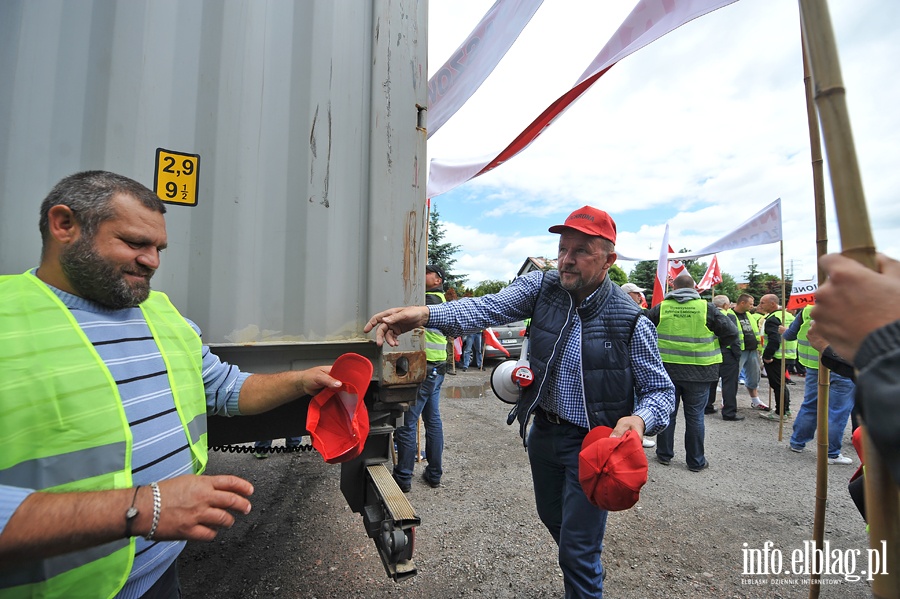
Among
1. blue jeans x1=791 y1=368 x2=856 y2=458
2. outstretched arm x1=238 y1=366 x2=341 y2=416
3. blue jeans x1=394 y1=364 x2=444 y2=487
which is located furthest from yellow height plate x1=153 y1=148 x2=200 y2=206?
blue jeans x1=791 y1=368 x2=856 y2=458

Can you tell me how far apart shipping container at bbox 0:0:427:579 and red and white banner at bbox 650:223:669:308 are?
265 inches

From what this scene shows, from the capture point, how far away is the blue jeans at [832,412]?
14.6ft

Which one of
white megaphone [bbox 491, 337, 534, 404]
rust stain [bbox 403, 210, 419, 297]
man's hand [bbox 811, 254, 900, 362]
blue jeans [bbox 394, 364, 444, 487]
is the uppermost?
rust stain [bbox 403, 210, 419, 297]

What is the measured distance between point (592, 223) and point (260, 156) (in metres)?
1.53

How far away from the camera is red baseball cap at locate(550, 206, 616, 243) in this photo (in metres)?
2.12

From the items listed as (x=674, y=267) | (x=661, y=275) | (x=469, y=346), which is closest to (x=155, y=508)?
(x=661, y=275)

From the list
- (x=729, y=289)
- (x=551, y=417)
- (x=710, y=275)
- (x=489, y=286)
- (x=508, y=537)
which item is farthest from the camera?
(x=729, y=289)

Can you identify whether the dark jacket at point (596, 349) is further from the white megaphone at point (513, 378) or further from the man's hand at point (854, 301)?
the man's hand at point (854, 301)

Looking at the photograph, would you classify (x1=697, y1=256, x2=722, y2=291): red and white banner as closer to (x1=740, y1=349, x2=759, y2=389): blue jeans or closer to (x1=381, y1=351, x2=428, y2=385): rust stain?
(x1=740, y1=349, x2=759, y2=389): blue jeans

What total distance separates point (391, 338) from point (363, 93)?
1.08 meters

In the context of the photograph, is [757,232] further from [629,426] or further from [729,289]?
[729,289]

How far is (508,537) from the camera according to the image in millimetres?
3170

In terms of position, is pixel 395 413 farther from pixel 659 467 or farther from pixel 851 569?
pixel 659 467

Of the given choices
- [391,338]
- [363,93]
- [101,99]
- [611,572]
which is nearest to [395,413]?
[391,338]
